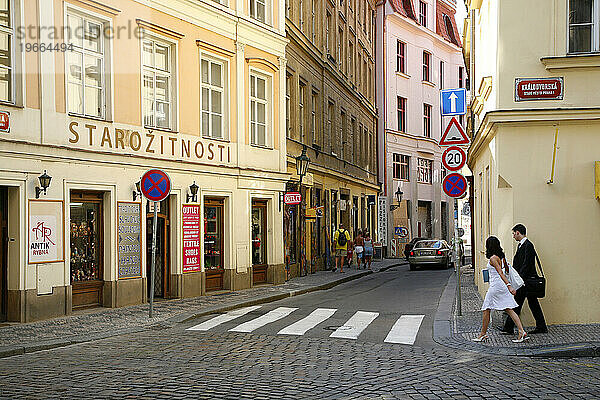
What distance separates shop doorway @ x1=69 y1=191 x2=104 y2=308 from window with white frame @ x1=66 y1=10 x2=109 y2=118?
183 centimetres

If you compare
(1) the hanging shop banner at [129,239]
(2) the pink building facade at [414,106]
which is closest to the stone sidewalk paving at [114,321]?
(1) the hanging shop banner at [129,239]

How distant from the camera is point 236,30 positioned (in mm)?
22031

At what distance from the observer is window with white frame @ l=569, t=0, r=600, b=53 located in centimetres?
1359

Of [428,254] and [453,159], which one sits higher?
[453,159]

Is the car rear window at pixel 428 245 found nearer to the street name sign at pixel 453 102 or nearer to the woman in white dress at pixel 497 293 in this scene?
the street name sign at pixel 453 102

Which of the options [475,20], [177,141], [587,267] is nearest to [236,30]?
[177,141]

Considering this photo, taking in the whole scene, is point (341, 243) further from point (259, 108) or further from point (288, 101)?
point (259, 108)

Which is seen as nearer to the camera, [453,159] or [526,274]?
[526,274]

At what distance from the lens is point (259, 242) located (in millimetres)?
23781

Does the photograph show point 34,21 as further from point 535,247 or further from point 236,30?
point 535,247

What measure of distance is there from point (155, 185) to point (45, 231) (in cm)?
230

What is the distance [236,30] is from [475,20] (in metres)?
6.59

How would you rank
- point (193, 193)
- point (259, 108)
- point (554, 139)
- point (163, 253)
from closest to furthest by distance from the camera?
point (554, 139) → point (163, 253) → point (193, 193) → point (259, 108)

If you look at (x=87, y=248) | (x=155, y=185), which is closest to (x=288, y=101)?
(x=87, y=248)
